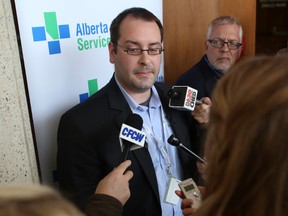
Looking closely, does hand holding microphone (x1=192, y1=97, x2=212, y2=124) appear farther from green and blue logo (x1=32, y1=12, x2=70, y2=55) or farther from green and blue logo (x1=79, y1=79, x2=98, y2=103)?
green and blue logo (x1=32, y1=12, x2=70, y2=55)

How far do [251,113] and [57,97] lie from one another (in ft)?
3.79

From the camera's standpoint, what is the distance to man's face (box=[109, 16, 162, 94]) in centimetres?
163

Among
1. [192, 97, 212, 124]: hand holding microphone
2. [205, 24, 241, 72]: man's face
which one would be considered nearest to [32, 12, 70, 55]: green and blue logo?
[192, 97, 212, 124]: hand holding microphone

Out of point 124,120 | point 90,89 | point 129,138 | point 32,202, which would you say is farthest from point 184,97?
point 32,202

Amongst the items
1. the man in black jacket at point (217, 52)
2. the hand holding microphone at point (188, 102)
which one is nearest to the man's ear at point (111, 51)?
the hand holding microphone at point (188, 102)

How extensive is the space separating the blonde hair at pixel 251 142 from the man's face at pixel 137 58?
3.14ft

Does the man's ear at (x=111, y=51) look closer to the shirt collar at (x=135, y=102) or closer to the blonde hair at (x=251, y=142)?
the shirt collar at (x=135, y=102)

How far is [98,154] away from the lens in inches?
57.9

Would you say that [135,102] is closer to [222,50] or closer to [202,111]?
[202,111]

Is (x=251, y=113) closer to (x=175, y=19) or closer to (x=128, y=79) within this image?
(x=128, y=79)

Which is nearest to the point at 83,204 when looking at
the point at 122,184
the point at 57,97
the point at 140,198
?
the point at 140,198

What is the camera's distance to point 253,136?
63 cm

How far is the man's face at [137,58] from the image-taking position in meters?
1.63

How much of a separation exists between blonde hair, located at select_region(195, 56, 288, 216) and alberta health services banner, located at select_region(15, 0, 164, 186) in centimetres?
103
